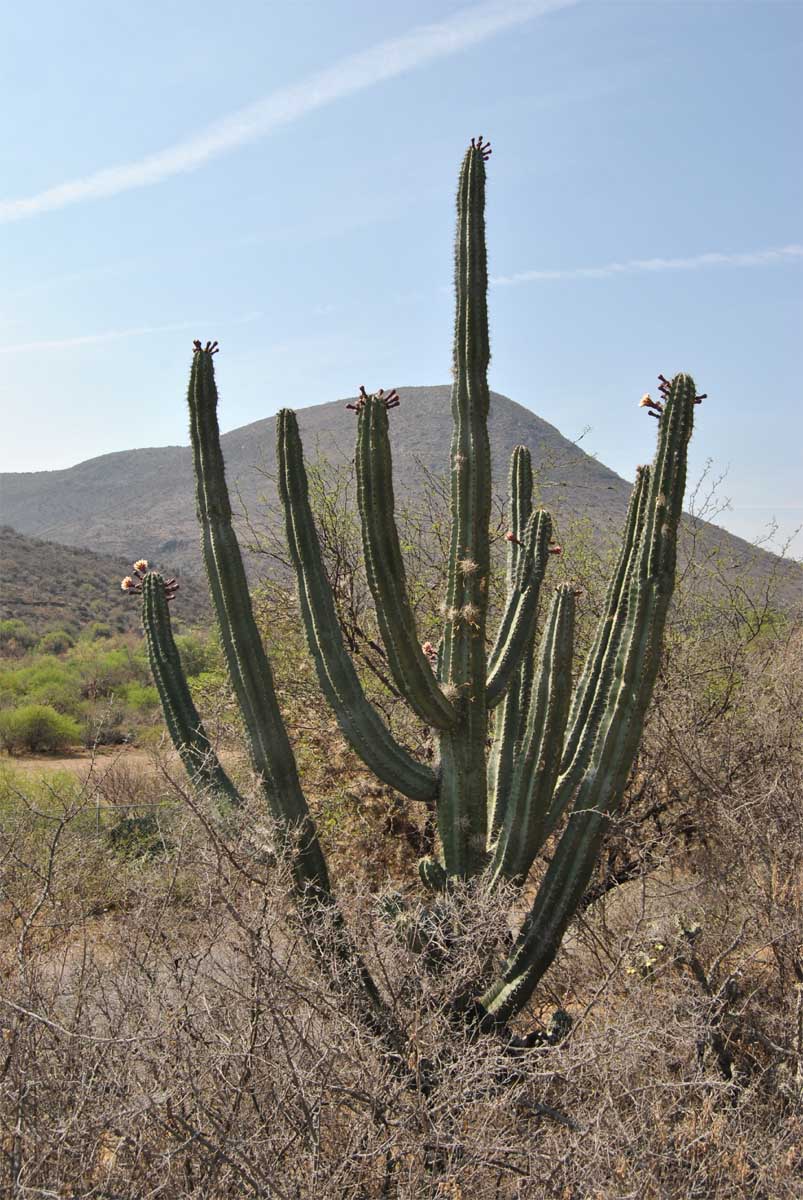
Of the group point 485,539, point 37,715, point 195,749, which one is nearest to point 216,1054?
point 195,749

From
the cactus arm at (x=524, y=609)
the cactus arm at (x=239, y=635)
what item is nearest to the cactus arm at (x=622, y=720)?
the cactus arm at (x=524, y=609)

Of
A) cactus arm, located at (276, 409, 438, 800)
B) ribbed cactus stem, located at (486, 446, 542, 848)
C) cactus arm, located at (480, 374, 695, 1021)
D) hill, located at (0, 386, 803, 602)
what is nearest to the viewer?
cactus arm, located at (480, 374, 695, 1021)

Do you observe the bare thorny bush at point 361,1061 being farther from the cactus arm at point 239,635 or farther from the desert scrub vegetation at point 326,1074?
the cactus arm at point 239,635

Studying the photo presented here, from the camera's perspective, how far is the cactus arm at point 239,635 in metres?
5.42

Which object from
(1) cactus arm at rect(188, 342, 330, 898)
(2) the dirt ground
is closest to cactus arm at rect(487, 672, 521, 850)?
(1) cactus arm at rect(188, 342, 330, 898)

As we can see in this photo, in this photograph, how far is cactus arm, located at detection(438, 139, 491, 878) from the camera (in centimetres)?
542

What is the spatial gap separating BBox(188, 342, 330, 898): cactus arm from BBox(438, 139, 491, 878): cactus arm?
2.60 feet

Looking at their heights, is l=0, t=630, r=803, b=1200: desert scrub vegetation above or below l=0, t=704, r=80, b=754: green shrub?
above

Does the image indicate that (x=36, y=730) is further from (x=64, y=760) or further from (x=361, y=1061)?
(x=361, y=1061)

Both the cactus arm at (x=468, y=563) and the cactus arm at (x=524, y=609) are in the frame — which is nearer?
the cactus arm at (x=468, y=563)

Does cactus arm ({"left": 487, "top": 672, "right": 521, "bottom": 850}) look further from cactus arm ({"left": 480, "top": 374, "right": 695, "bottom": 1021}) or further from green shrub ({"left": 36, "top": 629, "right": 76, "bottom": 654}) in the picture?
green shrub ({"left": 36, "top": 629, "right": 76, "bottom": 654})

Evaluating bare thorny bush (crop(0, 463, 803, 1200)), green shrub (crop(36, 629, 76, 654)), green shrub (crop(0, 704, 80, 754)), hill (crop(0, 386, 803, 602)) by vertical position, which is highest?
hill (crop(0, 386, 803, 602))

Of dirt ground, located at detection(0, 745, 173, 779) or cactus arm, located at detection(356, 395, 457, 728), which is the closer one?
cactus arm, located at detection(356, 395, 457, 728)

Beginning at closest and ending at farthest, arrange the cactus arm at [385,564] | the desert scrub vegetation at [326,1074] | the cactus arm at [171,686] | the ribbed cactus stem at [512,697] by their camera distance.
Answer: the desert scrub vegetation at [326,1074]
the cactus arm at [385,564]
the cactus arm at [171,686]
the ribbed cactus stem at [512,697]
